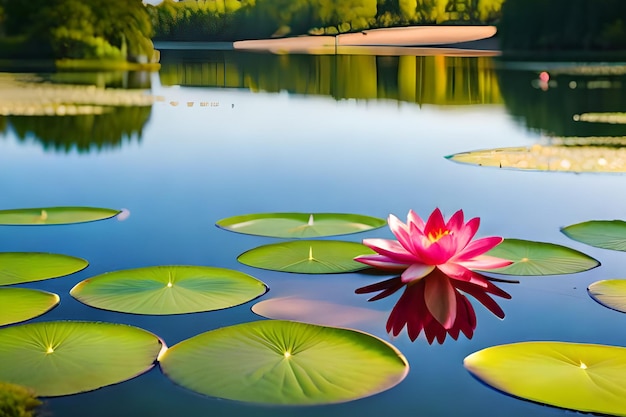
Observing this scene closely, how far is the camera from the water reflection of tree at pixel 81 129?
4.54m

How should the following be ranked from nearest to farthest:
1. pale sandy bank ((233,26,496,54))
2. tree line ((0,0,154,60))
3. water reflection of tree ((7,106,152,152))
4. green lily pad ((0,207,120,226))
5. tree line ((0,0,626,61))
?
green lily pad ((0,207,120,226)) < water reflection of tree ((7,106,152,152)) < tree line ((0,0,154,60)) < tree line ((0,0,626,61)) < pale sandy bank ((233,26,496,54))

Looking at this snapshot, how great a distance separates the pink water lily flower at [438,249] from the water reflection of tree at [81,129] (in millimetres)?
2907

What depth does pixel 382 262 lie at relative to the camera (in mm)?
1715

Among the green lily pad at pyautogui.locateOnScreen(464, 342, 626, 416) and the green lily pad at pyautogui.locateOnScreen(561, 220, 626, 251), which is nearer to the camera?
the green lily pad at pyautogui.locateOnScreen(464, 342, 626, 416)

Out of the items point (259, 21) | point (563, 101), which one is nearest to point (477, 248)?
point (563, 101)

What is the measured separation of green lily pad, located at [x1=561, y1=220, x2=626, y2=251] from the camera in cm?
203

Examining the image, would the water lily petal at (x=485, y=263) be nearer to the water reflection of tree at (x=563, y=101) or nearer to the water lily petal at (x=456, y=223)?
the water lily petal at (x=456, y=223)

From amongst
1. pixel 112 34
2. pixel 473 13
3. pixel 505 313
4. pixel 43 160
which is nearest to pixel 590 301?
pixel 505 313

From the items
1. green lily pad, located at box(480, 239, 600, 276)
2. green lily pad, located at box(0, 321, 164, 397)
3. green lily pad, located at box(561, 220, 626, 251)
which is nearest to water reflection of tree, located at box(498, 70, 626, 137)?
green lily pad, located at box(561, 220, 626, 251)

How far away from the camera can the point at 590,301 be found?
5.22 feet

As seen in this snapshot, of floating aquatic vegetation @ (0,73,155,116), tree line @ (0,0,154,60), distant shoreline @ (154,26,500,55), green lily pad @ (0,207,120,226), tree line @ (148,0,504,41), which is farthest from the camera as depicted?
tree line @ (148,0,504,41)

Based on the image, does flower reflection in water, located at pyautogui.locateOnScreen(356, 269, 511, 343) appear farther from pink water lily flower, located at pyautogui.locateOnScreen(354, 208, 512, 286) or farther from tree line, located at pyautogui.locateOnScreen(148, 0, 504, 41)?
tree line, located at pyautogui.locateOnScreen(148, 0, 504, 41)

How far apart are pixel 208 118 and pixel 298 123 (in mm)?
833

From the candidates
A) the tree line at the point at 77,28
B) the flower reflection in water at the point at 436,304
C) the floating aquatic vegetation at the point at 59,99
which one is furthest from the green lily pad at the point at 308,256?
the tree line at the point at 77,28
